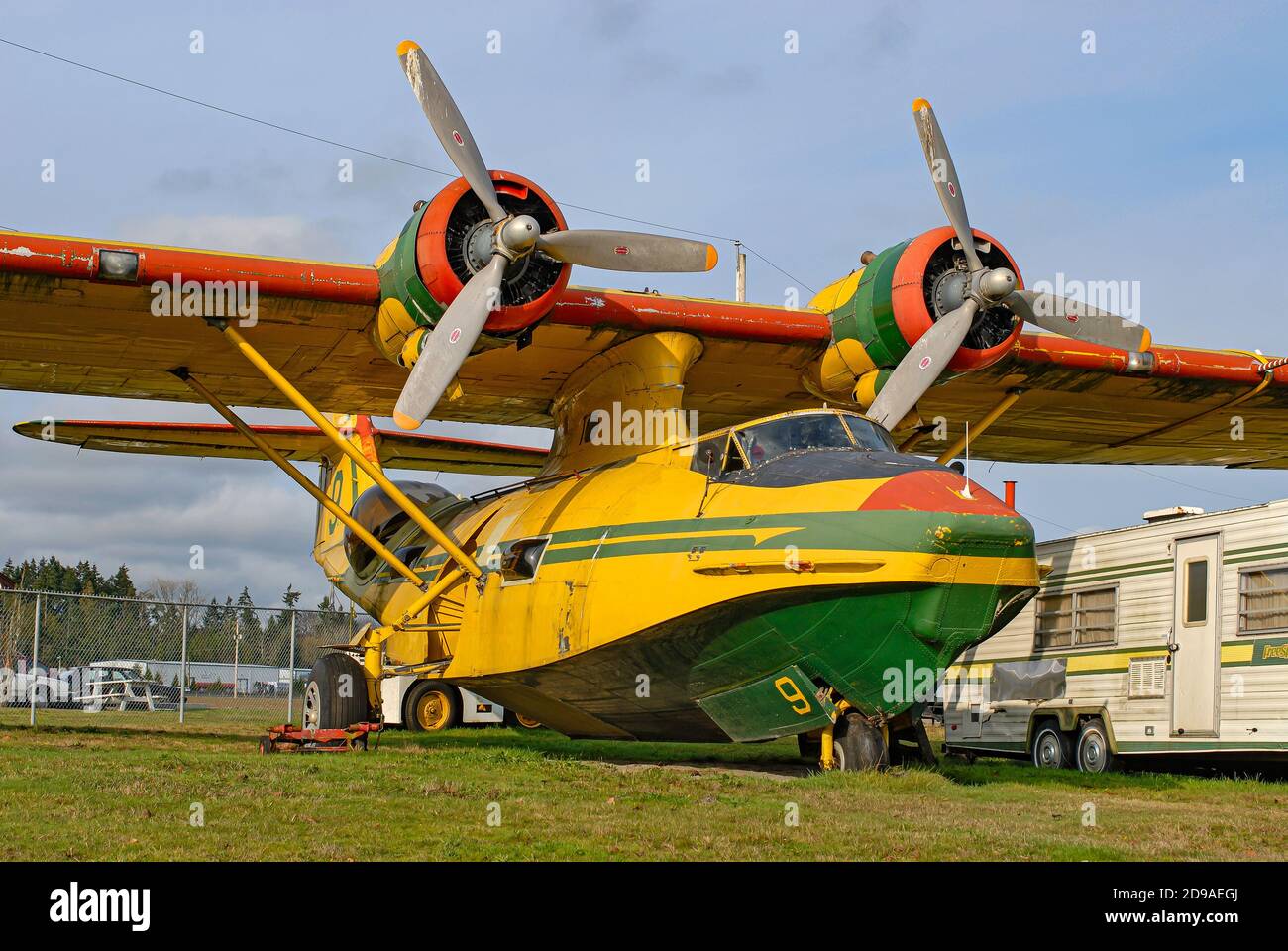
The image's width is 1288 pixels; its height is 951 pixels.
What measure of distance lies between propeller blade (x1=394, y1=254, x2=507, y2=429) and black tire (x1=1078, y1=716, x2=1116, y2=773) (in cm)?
855

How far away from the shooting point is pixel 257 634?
2389 centimetres

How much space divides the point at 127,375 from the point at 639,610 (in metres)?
7.86

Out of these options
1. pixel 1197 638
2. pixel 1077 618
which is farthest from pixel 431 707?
pixel 1197 638

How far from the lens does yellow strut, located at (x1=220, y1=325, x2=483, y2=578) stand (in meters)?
13.9

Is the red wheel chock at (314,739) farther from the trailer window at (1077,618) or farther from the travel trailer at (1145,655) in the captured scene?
the trailer window at (1077,618)

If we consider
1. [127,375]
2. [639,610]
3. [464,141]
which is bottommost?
[639,610]

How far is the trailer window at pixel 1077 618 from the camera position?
51.2ft

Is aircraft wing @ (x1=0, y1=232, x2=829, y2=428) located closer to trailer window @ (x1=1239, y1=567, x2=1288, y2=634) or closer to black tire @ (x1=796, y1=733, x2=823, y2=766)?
black tire @ (x1=796, y1=733, x2=823, y2=766)

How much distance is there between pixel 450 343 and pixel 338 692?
5235 mm

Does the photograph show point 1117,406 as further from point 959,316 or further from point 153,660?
point 153,660

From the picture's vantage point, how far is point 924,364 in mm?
13820

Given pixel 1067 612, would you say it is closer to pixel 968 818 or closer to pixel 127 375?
pixel 968 818

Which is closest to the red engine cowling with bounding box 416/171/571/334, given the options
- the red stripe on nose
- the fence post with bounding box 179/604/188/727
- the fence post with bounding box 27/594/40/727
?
the red stripe on nose
